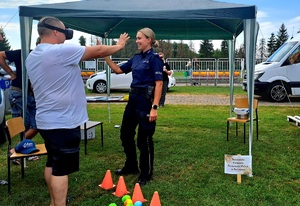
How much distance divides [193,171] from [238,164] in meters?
0.65

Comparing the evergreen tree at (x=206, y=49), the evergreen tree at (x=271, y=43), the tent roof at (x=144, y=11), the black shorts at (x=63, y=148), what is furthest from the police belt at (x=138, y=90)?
the evergreen tree at (x=271, y=43)

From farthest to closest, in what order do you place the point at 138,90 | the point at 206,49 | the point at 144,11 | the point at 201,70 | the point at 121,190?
1. the point at 206,49
2. the point at 201,70
3. the point at 144,11
4. the point at 138,90
5. the point at 121,190

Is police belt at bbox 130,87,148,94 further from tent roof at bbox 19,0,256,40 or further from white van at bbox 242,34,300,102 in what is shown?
white van at bbox 242,34,300,102

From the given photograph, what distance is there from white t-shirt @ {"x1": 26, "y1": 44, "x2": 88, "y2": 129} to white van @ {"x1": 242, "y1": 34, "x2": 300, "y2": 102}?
398 inches

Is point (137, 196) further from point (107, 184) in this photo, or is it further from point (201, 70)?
point (201, 70)

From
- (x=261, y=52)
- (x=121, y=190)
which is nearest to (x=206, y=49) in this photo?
(x=261, y=52)

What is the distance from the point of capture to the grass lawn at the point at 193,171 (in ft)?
12.0

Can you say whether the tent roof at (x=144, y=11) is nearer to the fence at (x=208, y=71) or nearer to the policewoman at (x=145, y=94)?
the policewoman at (x=145, y=94)

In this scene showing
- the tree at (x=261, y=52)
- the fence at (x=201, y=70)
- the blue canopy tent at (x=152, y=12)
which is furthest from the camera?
the tree at (x=261, y=52)

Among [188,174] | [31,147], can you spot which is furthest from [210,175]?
[31,147]

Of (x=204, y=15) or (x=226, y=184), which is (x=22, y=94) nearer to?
(x=204, y=15)

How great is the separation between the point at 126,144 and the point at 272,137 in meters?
3.40

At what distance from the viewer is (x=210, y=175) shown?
14.3 feet

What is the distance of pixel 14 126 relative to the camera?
4.02 m
